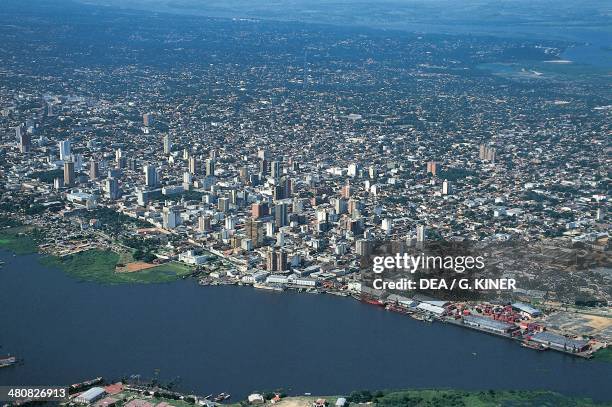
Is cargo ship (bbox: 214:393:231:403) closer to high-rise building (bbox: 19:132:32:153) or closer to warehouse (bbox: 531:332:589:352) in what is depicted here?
warehouse (bbox: 531:332:589:352)

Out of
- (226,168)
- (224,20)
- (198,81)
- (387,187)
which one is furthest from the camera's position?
(224,20)

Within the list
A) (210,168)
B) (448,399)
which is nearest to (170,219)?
(210,168)

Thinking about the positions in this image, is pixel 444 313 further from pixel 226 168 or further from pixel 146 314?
pixel 226 168

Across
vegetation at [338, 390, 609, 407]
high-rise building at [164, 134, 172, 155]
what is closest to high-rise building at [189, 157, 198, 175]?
high-rise building at [164, 134, 172, 155]

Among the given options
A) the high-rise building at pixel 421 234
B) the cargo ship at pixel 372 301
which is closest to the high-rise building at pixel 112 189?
the high-rise building at pixel 421 234

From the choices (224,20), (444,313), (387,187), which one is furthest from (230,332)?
(224,20)
